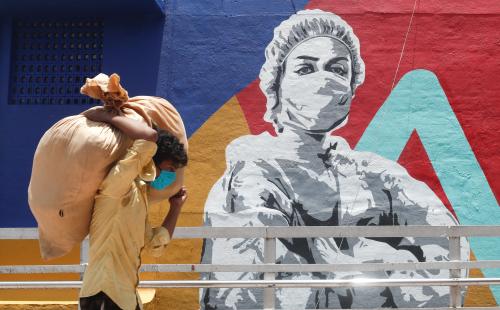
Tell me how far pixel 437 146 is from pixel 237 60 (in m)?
2.52

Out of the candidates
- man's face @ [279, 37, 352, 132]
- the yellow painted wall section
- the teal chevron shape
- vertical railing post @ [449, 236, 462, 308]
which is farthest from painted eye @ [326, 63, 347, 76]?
vertical railing post @ [449, 236, 462, 308]

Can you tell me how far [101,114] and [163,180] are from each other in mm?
475

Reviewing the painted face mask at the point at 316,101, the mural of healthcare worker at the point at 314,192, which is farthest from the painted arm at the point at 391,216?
the painted face mask at the point at 316,101

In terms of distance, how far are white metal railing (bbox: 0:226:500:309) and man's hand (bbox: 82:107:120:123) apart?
2853 mm

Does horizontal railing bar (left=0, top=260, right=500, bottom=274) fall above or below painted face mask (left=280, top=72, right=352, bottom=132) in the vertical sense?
below

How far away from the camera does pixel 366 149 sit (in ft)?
27.4

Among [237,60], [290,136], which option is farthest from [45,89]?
[290,136]

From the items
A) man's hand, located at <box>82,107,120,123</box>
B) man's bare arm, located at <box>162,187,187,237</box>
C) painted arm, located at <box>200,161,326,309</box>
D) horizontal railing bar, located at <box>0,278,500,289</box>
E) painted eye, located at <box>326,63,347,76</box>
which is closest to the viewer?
man's hand, located at <box>82,107,120,123</box>

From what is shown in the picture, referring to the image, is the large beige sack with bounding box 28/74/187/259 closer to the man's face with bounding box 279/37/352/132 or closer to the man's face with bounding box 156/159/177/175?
the man's face with bounding box 156/159/177/175

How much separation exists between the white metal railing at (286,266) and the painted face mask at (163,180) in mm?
2500

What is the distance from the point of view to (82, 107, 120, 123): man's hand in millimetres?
3508

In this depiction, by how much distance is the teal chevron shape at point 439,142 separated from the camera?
827 cm

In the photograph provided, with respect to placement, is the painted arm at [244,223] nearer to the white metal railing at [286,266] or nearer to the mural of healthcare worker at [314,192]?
the mural of healthcare worker at [314,192]

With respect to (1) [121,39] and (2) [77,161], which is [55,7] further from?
(2) [77,161]
